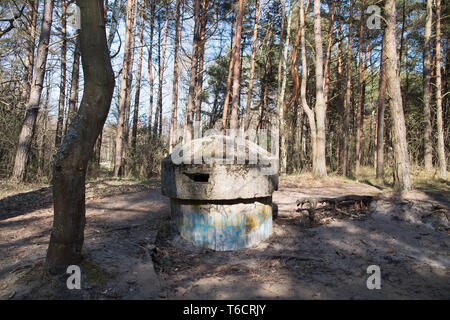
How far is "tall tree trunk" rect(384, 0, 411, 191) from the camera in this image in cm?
554

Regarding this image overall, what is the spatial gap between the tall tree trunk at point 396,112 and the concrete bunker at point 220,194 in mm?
3065

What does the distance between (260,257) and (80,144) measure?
255 centimetres

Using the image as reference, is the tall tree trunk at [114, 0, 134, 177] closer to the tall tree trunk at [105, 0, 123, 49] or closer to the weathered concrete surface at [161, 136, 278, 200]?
the tall tree trunk at [105, 0, 123, 49]

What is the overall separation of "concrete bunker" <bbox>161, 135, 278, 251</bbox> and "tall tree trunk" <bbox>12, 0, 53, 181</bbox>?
5.92m

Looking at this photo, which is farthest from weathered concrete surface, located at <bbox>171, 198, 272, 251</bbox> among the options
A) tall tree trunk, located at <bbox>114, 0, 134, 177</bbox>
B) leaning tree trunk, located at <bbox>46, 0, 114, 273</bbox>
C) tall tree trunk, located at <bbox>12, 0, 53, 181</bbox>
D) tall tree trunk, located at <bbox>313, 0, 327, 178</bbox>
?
tall tree trunk, located at <bbox>114, 0, 134, 177</bbox>

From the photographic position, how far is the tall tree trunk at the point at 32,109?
783cm

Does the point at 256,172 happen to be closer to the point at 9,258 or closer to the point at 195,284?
the point at 195,284

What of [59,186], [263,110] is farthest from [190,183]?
[263,110]

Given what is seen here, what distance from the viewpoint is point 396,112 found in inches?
226

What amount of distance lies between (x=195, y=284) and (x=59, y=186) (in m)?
1.64

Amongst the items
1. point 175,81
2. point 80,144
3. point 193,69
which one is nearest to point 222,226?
point 80,144

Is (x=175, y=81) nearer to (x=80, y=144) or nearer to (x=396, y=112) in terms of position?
(x=396, y=112)

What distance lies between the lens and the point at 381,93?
415 inches

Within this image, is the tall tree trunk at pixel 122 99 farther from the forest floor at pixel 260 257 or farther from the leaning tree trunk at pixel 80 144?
the leaning tree trunk at pixel 80 144
